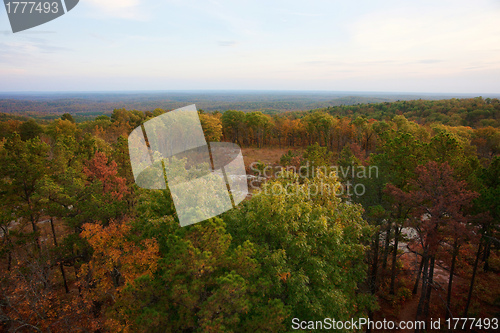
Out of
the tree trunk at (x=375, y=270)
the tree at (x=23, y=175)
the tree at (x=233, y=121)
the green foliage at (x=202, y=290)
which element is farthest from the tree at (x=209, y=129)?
the green foliage at (x=202, y=290)

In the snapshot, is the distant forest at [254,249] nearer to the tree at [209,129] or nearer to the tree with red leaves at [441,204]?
the tree with red leaves at [441,204]

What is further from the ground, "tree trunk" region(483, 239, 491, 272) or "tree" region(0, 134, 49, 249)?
"tree" region(0, 134, 49, 249)

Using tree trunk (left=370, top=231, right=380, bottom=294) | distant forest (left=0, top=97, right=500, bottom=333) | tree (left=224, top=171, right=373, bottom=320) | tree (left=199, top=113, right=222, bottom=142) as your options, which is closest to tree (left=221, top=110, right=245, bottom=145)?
tree (left=199, top=113, right=222, bottom=142)

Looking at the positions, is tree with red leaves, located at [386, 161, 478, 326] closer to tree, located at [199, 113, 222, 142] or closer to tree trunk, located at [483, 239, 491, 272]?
tree trunk, located at [483, 239, 491, 272]

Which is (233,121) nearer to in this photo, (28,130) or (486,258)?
(28,130)

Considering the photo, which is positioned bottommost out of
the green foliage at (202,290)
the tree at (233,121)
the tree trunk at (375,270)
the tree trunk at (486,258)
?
the tree trunk at (486,258)

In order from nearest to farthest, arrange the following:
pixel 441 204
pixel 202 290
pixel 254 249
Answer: pixel 202 290
pixel 254 249
pixel 441 204

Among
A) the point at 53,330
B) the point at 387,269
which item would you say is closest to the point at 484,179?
the point at 387,269

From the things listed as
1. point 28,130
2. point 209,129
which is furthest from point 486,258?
point 28,130

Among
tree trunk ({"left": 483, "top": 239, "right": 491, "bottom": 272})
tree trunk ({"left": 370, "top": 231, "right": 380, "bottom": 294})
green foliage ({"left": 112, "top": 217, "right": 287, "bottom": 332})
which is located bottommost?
tree trunk ({"left": 483, "top": 239, "right": 491, "bottom": 272})

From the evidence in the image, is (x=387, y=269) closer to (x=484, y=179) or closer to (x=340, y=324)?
(x=484, y=179)

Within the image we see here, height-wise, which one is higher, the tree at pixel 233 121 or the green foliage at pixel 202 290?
the tree at pixel 233 121
